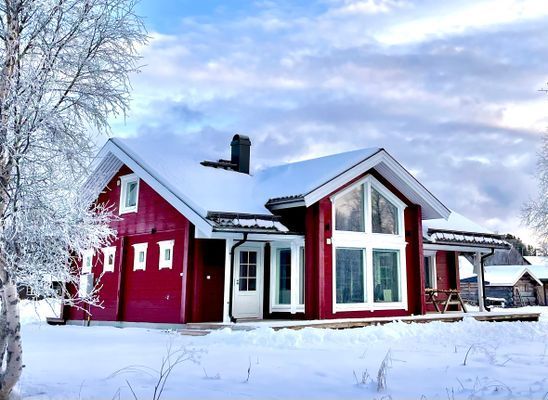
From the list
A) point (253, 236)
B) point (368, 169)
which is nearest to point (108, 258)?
point (253, 236)

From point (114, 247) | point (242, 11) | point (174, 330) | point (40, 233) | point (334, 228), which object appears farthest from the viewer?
point (114, 247)

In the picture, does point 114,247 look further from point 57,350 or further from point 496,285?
point 496,285

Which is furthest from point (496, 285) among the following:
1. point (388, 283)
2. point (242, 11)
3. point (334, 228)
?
point (242, 11)

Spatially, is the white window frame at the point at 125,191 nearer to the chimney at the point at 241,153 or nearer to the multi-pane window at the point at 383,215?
the chimney at the point at 241,153

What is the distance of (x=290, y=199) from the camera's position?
13.4m

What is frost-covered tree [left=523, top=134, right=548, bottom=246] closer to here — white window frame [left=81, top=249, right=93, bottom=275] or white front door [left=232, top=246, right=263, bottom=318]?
white front door [left=232, top=246, right=263, bottom=318]

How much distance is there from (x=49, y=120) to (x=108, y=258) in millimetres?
11531

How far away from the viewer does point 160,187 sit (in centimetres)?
1400

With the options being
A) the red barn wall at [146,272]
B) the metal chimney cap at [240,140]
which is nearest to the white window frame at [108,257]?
the red barn wall at [146,272]

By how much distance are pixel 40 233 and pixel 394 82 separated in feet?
44.7

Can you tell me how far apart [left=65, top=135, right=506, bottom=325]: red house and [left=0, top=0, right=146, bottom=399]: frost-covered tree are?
6090 mm

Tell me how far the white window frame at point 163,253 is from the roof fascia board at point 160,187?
1225 millimetres

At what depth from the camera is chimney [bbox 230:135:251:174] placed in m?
17.3

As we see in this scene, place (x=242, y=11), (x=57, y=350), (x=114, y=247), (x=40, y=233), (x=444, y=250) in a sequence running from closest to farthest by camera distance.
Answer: (x=40, y=233) → (x=57, y=350) → (x=242, y=11) → (x=114, y=247) → (x=444, y=250)
